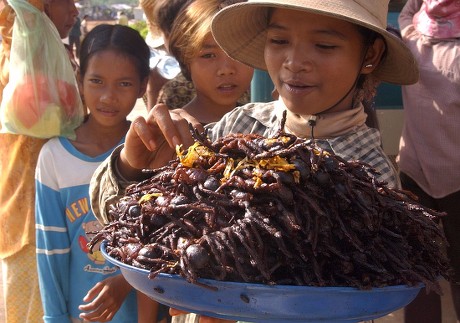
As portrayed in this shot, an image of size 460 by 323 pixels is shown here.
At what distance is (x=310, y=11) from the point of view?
5.79ft

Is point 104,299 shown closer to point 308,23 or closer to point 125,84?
point 125,84

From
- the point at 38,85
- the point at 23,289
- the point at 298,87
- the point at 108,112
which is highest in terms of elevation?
the point at 298,87

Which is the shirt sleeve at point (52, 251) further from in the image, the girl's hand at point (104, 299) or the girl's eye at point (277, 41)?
the girl's eye at point (277, 41)

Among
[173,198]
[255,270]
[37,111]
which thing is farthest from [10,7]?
[255,270]

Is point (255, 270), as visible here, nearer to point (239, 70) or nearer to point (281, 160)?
point (281, 160)

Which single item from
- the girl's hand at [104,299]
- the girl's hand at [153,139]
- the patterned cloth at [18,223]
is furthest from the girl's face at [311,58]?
the patterned cloth at [18,223]

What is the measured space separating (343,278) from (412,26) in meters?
3.00

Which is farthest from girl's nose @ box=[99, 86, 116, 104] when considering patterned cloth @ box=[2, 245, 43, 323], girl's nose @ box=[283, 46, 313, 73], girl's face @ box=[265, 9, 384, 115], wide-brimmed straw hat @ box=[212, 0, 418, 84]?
girl's nose @ box=[283, 46, 313, 73]

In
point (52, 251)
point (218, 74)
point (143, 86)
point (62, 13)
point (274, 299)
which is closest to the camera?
point (274, 299)

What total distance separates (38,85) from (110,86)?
402 mm

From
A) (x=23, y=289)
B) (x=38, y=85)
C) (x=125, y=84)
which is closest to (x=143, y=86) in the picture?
(x=125, y=84)

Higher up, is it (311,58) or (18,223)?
(311,58)

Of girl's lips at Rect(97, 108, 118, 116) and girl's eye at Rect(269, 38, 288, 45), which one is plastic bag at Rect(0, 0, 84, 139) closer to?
girl's lips at Rect(97, 108, 118, 116)

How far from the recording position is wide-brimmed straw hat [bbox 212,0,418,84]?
177cm
